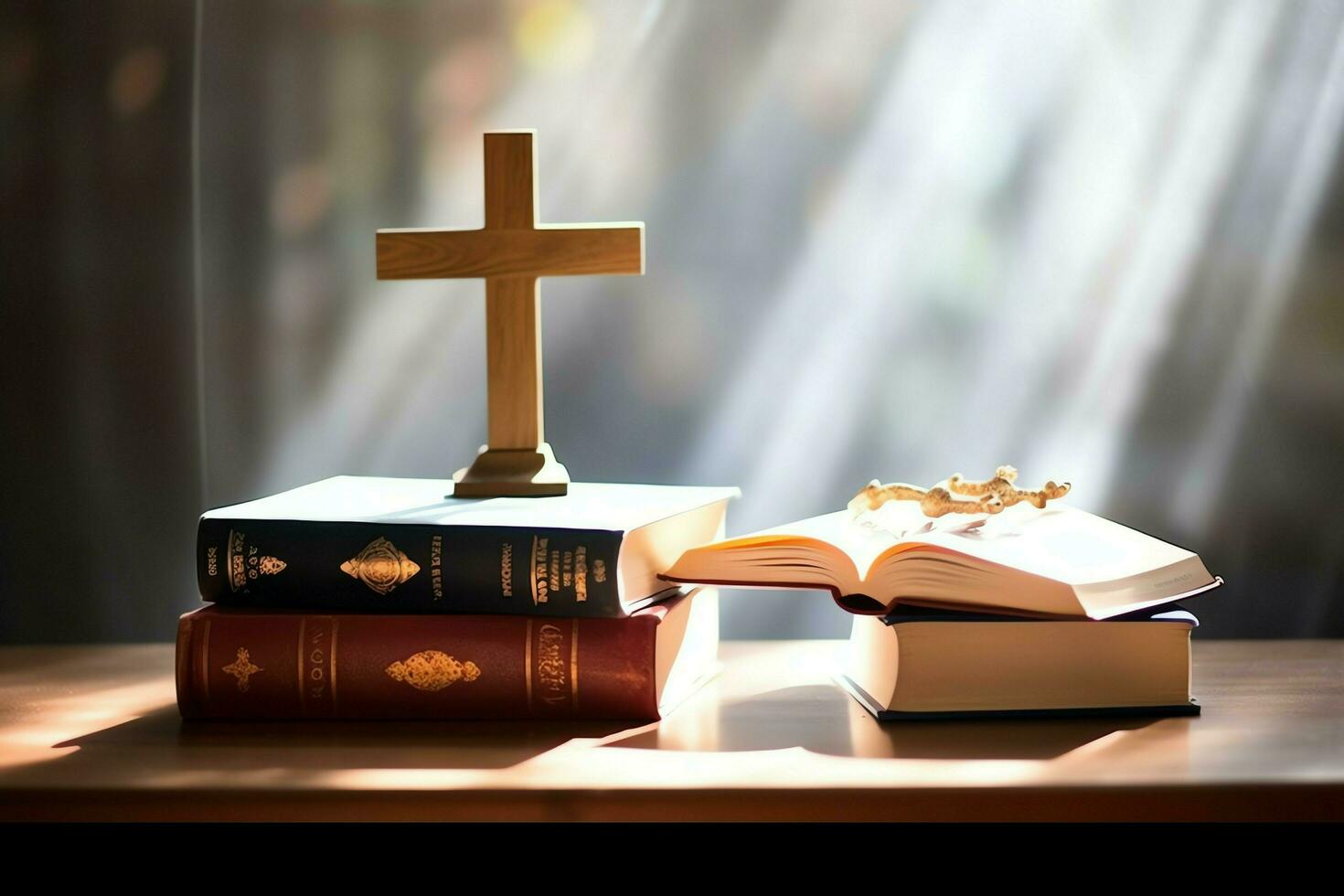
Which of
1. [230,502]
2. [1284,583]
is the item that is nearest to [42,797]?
[230,502]

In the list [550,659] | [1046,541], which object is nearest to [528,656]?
[550,659]

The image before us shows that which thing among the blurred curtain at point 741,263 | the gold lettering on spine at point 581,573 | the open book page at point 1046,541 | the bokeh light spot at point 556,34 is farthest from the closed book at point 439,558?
the bokeh light spot at point 556,34

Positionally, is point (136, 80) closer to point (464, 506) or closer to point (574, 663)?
point (464, 506)

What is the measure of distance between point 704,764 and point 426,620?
216 millimetres

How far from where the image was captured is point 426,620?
87 cm

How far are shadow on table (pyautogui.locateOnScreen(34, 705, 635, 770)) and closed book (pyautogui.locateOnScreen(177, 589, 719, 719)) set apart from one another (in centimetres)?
1

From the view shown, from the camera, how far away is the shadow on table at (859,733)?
31.5 inches

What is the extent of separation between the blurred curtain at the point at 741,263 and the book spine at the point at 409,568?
1.08 ft

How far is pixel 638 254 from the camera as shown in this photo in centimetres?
99

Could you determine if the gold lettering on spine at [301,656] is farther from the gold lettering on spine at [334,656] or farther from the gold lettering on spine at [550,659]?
the gold lettering on spine at [550,659]

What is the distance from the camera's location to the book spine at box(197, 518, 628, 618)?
85cm

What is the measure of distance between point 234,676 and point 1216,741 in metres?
0.64

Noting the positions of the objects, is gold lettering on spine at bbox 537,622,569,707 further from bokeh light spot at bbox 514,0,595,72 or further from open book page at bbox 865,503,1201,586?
bokeh light spot at bbox 514,0,595,72

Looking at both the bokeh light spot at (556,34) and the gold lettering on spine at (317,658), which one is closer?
the gold lettering on spine at (317,658)
